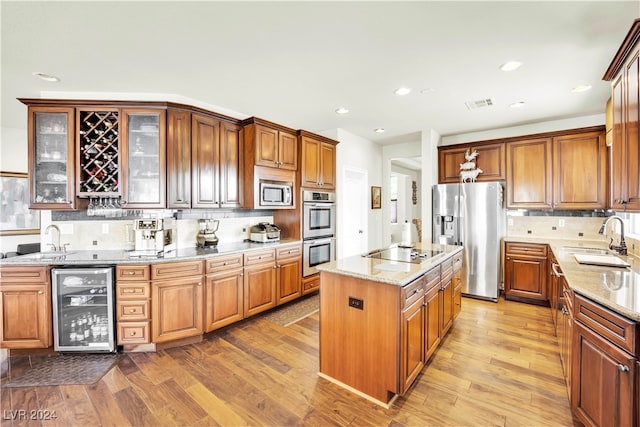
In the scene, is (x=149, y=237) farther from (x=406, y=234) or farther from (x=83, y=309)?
(x=406, y=234)

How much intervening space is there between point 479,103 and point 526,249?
7.09ft

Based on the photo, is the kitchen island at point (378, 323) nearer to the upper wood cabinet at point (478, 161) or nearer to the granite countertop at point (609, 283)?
the granite countertop at point (609, 283)

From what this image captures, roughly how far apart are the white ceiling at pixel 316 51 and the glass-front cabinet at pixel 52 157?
36cm

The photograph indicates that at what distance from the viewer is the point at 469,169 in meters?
4.47

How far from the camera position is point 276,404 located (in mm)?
1965

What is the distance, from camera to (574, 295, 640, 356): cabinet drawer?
4.21 feet

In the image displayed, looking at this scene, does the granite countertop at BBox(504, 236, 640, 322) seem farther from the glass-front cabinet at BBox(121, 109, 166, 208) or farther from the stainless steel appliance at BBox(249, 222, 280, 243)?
the glass-front cabinet at BBox(121, 109, 166, 208)

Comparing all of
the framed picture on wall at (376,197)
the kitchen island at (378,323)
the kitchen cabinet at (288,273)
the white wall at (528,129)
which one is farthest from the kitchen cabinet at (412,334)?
the white wall at (528,129)

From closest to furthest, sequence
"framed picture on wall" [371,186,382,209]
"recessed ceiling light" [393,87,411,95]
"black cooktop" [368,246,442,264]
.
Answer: "black cooktop" [368,246,442,264], "recessed ceiling light" [393,87,411,95], "framed picture on wall" [371,186,382,209]

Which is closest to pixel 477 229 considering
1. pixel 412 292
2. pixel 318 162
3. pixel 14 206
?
pixel 318 162

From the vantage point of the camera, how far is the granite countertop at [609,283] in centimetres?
138

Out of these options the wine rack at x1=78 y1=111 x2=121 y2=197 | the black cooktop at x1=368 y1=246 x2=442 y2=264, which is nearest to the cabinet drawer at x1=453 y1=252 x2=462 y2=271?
the black cooktop at x1=368 y1=246 x2=442 y2=264

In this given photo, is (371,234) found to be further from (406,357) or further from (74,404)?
(74,404)

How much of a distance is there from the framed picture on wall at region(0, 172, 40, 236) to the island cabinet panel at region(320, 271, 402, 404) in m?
5.45
